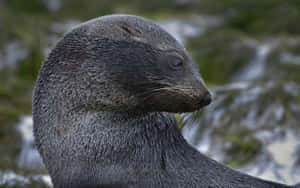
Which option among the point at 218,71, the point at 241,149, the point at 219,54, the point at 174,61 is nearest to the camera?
the point at 174,61

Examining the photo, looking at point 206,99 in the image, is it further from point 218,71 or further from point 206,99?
point 218,71

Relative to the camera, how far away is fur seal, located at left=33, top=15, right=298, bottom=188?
295cm

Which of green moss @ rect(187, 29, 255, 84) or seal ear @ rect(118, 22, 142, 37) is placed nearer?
seal ear @ rect(118, 22, 142, 37)

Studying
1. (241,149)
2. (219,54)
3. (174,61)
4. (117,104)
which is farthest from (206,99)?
(219,54)

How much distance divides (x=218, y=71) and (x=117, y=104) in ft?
23.5

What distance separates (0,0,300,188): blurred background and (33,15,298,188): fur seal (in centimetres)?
57

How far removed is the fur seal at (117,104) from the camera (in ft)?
9.68

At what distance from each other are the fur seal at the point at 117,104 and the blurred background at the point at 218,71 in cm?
57

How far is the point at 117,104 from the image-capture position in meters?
3.00

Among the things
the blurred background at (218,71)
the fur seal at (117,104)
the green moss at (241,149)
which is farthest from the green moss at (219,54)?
the fur seal at (117,104)

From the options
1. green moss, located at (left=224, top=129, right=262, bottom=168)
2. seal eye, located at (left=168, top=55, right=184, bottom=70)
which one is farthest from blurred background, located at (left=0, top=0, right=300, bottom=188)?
seal eye, located at (left=168, top=55, right=184, bottom=70)

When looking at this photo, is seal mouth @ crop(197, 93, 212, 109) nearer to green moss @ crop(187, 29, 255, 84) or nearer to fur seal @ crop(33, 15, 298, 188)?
fur seal @ crop(33, 15, 298, 188)

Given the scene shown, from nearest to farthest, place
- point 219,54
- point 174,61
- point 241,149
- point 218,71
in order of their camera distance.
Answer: point 174,61 → point 241,149 → point 218,71 → point 219,54

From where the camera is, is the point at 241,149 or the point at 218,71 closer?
the point at 241,149
